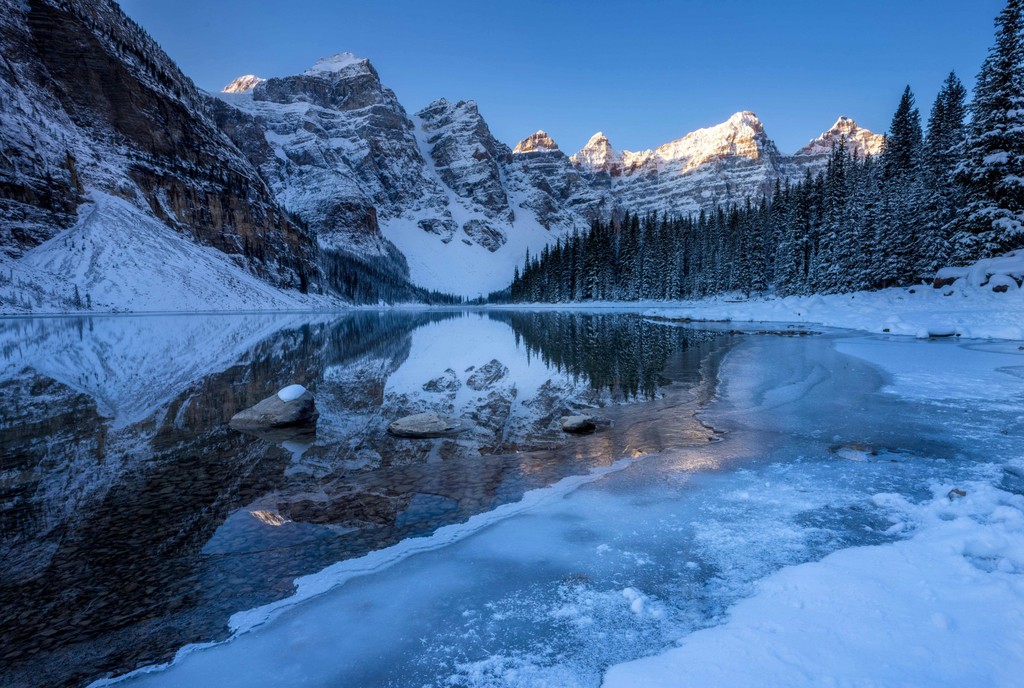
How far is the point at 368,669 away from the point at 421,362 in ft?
55.8

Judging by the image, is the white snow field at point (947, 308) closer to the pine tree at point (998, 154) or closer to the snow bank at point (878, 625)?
the pine tree at point (998, 154)

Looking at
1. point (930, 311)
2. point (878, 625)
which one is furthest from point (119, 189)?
point (930, 311)

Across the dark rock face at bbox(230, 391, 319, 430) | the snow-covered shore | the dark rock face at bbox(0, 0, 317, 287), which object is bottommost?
the dark rock face at bbox(230, 391, 319, 430)

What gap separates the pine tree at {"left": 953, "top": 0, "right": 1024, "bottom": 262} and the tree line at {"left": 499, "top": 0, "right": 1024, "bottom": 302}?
0.20 feet

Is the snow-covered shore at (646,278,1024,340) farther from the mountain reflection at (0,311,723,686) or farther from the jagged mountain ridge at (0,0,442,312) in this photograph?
the jagged mountain ridge at (0,0,442,312)

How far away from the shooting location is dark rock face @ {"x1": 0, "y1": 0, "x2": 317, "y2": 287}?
75938mm

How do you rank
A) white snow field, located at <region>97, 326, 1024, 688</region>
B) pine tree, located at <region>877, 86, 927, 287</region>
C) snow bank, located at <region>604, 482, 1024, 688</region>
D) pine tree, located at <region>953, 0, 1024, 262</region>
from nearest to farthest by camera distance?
snow bank, located at <region>604, 482, 1024, 688</region> → white snow field, located at <region>97, 326, 1024, 688</region> → pine tree, located at <region>953, 0, 1024, 262</region> → pine tree, located at <region>877, 86, 927, 287</region>

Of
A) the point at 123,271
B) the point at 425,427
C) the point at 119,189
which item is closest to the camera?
the point at 425,427

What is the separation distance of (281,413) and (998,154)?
141 ft

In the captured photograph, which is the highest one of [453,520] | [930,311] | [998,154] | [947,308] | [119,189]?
[119,189]

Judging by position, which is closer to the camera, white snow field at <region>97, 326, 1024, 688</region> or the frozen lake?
white snow field at <region>97, 326, 1024, 688</region>

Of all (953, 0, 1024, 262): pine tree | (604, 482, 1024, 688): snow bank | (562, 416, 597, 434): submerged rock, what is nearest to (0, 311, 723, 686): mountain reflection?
(562, 416, 597, 434): submerged rock

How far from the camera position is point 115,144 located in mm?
97312

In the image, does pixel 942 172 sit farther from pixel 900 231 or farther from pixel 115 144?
pixel 115 144
